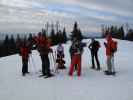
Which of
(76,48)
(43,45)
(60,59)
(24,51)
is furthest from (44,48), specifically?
(60,59)

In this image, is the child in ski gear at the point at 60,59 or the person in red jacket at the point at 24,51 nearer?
the person in red jacket at the point at 24,51

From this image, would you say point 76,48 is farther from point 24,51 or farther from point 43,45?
point 24,51

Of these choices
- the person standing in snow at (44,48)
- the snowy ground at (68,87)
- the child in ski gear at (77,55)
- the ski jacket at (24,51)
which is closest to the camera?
the snowy ground at (68,87)

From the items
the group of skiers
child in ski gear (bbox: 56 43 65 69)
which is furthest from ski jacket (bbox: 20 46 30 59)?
child in ski gear (bbox: 56 43 65 69)

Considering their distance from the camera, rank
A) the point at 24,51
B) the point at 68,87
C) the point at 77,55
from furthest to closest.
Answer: the point at 24,51, the point at 77,55, the point at 68,87

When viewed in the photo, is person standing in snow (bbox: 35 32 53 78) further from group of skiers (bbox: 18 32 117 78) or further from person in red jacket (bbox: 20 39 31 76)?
person in red jacket (bbox: 20 39 31 76)

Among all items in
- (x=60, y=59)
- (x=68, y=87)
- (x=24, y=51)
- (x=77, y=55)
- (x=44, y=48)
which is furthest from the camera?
(x=60, y=59)

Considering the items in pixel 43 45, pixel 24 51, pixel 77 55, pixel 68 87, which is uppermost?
pixel 43 45

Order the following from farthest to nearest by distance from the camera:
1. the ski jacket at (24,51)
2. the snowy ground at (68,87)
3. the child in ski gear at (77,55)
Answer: the ski jacket at (24,51) < the child in ski gear at (77,55) < the snowy ground at (68,87)

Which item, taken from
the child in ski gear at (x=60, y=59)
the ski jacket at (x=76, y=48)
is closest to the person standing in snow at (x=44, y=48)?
the ski jacket at (x=76, y=48)

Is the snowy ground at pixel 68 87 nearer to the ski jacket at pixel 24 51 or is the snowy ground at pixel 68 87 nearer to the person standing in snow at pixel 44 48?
the person standing in snow at pixel 44 48

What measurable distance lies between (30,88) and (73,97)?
7.35ft

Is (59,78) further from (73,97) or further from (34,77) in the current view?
(73,97)

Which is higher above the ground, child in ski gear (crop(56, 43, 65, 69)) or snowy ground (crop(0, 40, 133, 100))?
child in ski gear (crop(56, 43, 65, 69))
